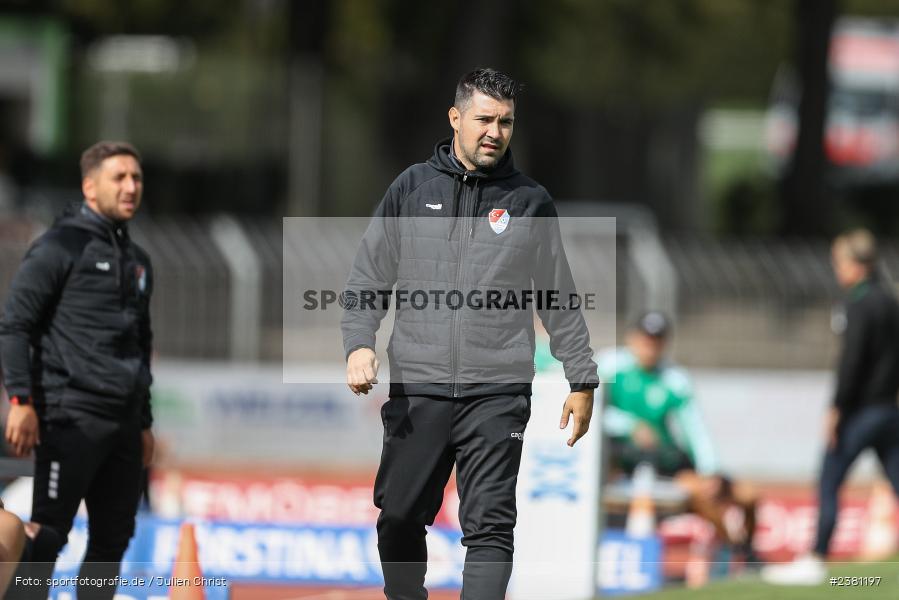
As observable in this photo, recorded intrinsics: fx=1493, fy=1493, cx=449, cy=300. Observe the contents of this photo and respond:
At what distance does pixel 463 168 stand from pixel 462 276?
0.41 m

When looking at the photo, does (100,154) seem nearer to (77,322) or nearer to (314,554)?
(77,322)

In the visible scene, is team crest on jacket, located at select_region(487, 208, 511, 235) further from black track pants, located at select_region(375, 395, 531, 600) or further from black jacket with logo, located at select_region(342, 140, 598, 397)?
black track pants, located at select_region(375, 395, 531, 600)

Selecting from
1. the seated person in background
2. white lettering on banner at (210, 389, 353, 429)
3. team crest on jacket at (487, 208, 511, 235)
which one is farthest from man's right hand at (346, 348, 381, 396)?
white lettering on banner at (210, 389, 353, 429)

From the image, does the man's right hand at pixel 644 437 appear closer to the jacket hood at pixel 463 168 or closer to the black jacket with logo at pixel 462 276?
the black jacket with logo at pixel 462 276

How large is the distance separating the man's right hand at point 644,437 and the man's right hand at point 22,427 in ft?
15.6

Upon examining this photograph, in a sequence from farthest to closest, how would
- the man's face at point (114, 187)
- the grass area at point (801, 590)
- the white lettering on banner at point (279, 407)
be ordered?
1. the white lettering on banner at point (279, 407)
2. the grass area at point (801, 590)
3. the man's face at point (114, 187)

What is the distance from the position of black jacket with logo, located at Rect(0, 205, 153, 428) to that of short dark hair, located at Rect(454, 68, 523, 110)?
5.40ft

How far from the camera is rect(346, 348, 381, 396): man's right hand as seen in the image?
17.2 feet

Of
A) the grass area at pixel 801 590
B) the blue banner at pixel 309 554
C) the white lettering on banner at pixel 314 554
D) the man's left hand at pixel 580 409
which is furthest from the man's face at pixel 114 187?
the grass area at pixel 801 590

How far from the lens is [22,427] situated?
5852 mm

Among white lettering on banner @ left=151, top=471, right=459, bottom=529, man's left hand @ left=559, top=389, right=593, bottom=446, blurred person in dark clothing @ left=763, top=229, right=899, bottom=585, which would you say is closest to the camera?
man's left hand @ left=559, top=389, right=593, bottom=446

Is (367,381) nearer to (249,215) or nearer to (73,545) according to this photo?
(73,545)

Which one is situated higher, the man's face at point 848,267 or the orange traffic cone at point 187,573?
the man's face at point 848,267

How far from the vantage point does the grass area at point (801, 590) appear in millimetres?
6625
